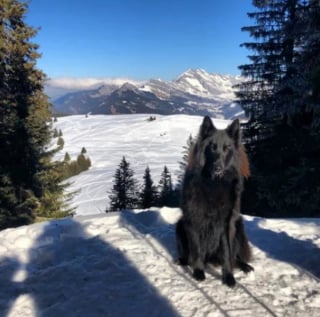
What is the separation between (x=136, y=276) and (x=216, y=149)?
202 centimetres

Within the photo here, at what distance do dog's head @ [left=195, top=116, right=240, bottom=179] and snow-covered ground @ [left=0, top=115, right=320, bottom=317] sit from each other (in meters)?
1.51

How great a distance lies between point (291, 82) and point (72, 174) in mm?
64323

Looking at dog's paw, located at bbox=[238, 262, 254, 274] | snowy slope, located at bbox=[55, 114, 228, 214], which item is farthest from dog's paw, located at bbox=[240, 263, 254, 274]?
snowy slope, located at bbox=[55, 114, 228, 214]

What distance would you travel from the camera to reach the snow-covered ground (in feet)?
14.4

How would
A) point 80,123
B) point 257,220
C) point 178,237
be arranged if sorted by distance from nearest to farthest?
point 178,237
point 257,220
point 80,123

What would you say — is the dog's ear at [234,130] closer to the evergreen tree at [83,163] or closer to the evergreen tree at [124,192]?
the evergreen tree at [124,192]

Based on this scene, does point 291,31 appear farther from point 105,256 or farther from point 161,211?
point 105,256

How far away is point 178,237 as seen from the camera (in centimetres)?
572

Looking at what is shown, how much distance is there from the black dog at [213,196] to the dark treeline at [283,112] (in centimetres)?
757

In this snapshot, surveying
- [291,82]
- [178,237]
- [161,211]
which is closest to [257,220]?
[161,211]

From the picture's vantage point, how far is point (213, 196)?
4.98 m

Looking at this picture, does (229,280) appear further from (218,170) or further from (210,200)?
(218,170)

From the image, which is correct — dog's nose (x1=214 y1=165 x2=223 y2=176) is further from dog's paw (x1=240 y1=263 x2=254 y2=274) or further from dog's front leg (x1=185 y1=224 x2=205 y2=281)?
dog's paw (x1=240 y1=263 x2=254 y2=274)

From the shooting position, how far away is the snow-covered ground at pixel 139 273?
4.40 meters
